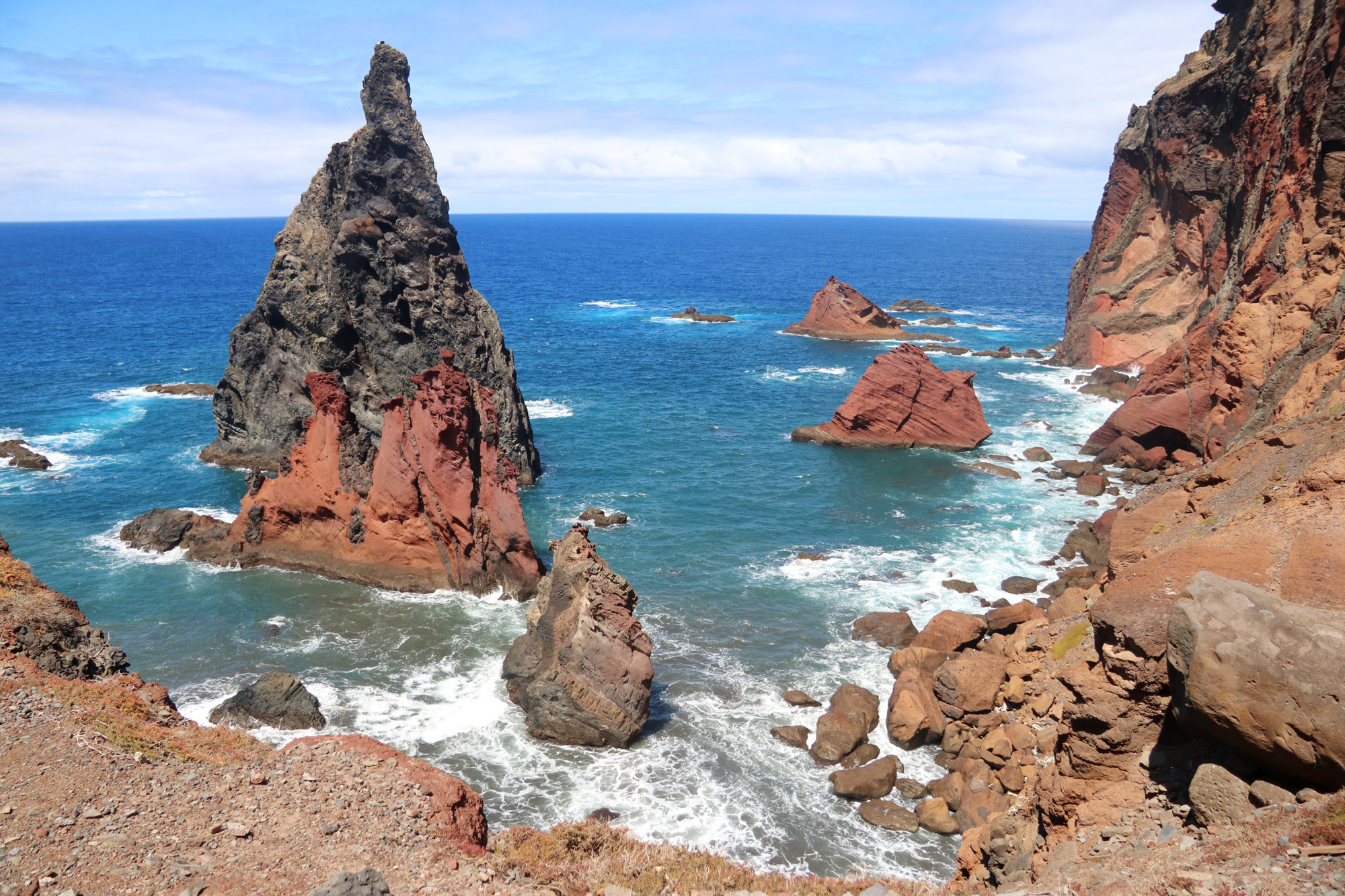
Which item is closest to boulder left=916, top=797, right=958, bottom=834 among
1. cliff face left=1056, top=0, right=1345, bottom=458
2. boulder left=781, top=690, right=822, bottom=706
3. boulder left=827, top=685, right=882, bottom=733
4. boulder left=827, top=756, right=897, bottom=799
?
boulder left=827, top=756, right=897, bottom=799

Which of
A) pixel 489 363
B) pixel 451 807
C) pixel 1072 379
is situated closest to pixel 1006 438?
pixel 1072 379

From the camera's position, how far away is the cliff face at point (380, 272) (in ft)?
147

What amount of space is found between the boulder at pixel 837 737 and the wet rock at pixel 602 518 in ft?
66.8

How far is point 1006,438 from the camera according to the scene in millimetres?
61781

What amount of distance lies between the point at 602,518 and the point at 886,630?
700 inches

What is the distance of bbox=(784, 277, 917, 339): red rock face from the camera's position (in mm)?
102625

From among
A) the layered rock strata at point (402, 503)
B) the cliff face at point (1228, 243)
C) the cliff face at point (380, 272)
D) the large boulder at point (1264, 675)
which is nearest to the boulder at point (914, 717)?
the cliff face at point (1228, 243)

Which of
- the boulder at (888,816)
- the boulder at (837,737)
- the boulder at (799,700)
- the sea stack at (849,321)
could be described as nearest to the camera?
the boulder at (888,816)

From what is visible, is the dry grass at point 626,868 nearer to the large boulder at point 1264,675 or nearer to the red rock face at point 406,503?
the large boulder at point 1264,675

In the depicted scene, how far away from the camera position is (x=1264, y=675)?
11984mm

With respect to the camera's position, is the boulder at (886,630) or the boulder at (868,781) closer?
the boulder at (868,781)

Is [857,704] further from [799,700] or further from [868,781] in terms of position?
[868,781]

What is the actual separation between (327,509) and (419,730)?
15525 mm

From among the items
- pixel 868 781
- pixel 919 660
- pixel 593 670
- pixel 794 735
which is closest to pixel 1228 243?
pixel 919 660
